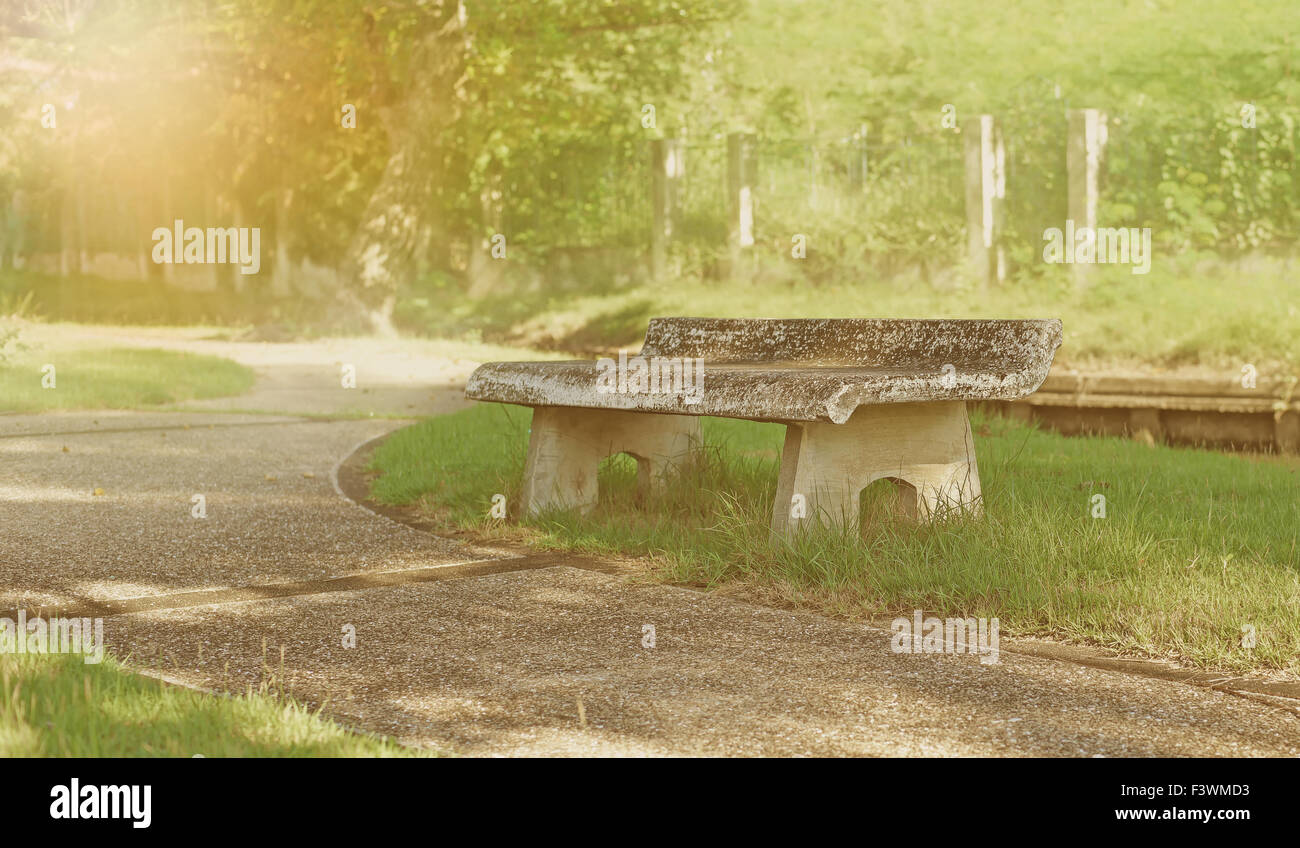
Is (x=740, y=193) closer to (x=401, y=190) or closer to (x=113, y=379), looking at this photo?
(x=401, y=190)

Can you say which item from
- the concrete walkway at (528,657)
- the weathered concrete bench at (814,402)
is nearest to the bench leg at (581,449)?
the weathered concrete bench at (814,402)

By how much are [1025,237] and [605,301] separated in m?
5.29

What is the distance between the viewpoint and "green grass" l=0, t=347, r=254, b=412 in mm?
11172

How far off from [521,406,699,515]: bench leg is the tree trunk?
40.8 ft

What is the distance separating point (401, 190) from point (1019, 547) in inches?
580

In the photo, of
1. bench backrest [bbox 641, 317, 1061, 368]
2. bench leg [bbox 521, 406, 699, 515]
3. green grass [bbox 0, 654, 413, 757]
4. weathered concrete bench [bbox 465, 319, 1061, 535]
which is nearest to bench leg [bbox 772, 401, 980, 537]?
weathered concrete bench [bbox 465, 319, 1061, 535]

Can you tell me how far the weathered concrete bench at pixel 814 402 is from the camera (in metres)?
5.16

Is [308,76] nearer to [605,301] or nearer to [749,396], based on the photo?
[605,301]

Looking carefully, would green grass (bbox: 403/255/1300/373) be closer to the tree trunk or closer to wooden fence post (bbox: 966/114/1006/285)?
wooden fence post (bbox: 966/114/1006/285)

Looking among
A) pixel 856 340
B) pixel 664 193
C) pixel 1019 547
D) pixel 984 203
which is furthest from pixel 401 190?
pixel 1019 547

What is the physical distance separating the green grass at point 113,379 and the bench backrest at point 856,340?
5851 millimetres

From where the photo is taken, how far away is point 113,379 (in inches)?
484
